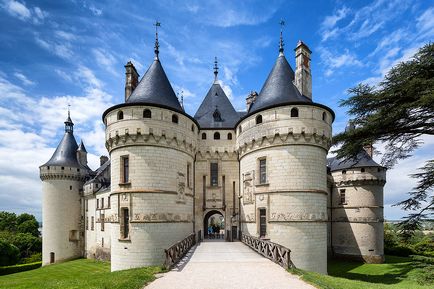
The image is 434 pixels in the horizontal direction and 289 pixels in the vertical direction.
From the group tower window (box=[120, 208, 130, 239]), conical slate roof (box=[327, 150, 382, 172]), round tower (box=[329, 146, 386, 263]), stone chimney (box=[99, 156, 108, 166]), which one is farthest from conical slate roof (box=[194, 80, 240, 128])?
stone chimney (box=[99, 156, 108, 166])

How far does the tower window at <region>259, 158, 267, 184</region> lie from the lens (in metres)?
20.1

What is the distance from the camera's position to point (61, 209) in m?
37.6

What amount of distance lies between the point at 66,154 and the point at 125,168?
23.8 metres

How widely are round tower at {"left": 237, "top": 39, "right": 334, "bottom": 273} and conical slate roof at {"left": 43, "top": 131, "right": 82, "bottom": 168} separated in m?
27.9

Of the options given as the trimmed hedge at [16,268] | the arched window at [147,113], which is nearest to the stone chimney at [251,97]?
the arched window at [147,113]

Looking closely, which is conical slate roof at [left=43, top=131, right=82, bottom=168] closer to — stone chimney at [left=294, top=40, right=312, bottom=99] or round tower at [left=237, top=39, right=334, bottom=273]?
round tower at [left=237, top=39, right=334, bottom=273]

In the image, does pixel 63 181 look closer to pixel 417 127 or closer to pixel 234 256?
pixel 234 256

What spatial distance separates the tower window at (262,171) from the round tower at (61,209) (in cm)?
2799

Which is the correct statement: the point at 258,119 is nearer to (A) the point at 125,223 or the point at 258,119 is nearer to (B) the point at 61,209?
(A) the point at 125,223

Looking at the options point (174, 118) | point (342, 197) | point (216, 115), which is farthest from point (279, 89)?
point (342, 197)

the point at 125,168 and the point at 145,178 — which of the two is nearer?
the point at 145,178

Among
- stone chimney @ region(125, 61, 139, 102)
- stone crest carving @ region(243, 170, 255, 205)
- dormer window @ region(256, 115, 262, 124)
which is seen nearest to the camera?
dormer window @ region(256, 115, 262, 124)

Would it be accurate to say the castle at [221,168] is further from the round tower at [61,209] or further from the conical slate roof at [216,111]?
the round tower at [61,209]

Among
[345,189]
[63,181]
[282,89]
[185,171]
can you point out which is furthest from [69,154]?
[345,189]
